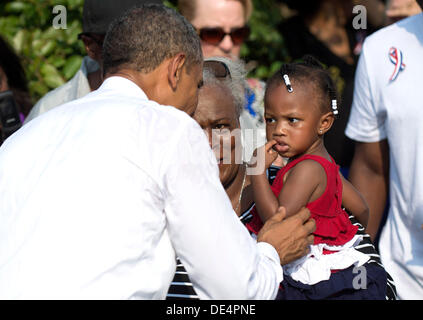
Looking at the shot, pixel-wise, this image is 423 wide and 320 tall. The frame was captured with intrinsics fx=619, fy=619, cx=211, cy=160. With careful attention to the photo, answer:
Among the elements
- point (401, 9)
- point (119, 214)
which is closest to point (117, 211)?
point (119, 214)

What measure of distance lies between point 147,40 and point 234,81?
3.67 ft

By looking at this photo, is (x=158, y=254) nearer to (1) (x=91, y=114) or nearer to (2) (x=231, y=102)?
(1) (x=91, y=114)

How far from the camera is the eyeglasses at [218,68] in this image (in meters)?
3.12

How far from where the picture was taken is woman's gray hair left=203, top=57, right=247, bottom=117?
307 centimetres

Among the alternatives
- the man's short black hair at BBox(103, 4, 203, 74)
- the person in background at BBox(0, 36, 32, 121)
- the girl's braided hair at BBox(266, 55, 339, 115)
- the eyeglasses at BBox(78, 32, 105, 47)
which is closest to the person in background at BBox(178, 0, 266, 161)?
the eyeglasses at BBox(78, 32, 105, 47)

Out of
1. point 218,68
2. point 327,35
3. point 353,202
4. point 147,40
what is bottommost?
point 327,35

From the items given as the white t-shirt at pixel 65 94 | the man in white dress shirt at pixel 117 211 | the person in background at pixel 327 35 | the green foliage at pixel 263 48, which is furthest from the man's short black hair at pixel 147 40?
the green foliage at pixel 263 48

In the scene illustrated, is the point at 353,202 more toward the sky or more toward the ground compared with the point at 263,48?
more toward the sky

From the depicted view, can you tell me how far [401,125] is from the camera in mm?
3271

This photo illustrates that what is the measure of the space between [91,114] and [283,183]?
1.01m

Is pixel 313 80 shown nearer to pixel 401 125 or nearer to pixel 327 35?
pixel 401 125

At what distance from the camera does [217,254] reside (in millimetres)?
1947

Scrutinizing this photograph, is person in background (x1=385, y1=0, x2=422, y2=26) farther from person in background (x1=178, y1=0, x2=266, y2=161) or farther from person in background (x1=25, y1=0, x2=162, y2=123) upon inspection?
person in background (x1=25, y1=0, x2=162, y2=123)

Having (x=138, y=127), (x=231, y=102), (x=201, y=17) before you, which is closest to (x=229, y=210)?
(x=138, y=127)
